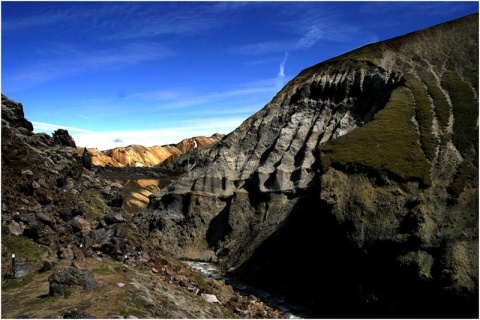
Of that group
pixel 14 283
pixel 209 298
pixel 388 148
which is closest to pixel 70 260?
pixel 14 283

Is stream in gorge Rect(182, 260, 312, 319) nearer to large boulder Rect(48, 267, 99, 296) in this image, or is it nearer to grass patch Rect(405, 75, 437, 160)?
large boulder Rect(48, 267, 99, 296)

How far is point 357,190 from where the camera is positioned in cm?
3934

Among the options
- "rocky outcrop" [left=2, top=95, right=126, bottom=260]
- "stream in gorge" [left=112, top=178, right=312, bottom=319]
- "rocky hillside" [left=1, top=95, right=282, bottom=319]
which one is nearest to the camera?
"rocky hillside" [left=1, top=95, right=282, bottom=319]

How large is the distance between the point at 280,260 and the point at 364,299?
13670mm

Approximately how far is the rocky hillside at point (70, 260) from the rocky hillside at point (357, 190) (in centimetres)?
956

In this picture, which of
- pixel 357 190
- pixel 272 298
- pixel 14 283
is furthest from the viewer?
pixel 357 190

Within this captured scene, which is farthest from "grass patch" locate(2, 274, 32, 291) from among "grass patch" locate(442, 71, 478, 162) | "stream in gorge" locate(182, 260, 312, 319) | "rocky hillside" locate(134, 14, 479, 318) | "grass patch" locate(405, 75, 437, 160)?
"grass patch" locate(442, 71, 478, 162)

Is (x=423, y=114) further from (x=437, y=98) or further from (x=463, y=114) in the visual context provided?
(x=437, y=98)

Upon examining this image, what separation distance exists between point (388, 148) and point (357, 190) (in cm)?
833

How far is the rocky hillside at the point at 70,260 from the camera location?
61.8 ft

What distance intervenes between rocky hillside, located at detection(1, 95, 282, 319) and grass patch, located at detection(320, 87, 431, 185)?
19129 mm

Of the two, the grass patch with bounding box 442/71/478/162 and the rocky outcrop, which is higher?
the grass patch with bounding box 442/71/478/162

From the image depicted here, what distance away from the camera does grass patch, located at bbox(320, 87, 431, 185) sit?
39875 millimetres

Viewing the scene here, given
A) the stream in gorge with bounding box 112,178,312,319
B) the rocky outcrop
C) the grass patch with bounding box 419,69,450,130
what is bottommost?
the stream in gorge with bounding box 112,178,312,319
